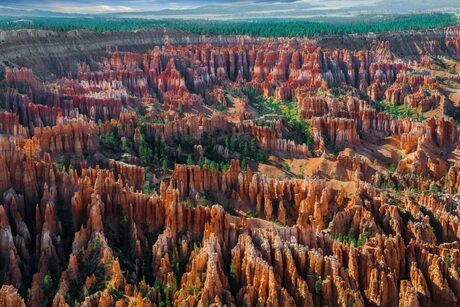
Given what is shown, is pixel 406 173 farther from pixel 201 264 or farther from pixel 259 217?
pixel 201 264

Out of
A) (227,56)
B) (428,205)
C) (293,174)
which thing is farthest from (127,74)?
(428,205)

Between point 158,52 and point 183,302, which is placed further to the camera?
point 158,52

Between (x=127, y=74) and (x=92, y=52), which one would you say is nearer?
(x=127, y=74)

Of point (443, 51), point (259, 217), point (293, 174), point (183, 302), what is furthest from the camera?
point (443, 51)

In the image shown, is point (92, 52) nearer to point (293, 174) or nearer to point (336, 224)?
point (293, 174)

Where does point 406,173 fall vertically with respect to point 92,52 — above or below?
below

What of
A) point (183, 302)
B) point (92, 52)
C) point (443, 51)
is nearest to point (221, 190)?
point (183, 302)

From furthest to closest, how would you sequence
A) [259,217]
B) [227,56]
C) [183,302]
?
[227,56], [259,217], [183,302]
